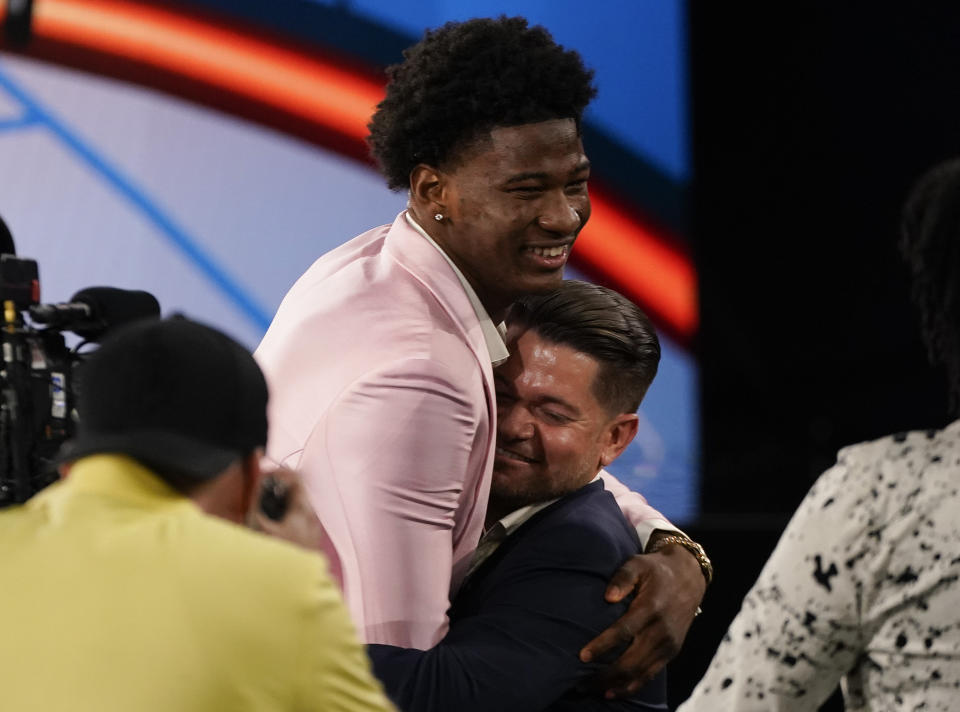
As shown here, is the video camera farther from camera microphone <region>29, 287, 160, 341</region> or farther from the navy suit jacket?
the navy suit jacket

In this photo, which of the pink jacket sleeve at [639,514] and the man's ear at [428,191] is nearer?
the man's ear at [428,191]

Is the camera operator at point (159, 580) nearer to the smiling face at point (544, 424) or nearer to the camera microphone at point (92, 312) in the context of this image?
the camera microphone at point (92, 312)

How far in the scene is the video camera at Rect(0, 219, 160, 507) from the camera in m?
1.83

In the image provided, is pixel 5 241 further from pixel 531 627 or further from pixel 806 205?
pixel 806 205

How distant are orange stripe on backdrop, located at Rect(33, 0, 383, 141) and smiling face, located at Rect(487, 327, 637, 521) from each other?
7.02ft

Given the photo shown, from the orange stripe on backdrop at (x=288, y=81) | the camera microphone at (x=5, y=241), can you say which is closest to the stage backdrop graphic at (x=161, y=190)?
the orange stripe on backdrop at (x=288, y=81)

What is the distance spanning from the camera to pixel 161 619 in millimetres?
1101

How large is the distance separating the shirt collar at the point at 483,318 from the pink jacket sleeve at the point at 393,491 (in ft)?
0.75

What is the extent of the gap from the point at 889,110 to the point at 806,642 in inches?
138

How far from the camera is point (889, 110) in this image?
14.9 ft

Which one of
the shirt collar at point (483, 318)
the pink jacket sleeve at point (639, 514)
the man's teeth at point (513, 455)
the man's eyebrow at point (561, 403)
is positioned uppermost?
the shirt collar at point (483, 318)

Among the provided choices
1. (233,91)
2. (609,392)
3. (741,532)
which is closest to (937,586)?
(609,392)

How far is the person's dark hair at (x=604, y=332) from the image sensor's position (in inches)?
86.7

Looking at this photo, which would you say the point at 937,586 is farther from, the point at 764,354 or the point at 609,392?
the point at 764,354
